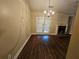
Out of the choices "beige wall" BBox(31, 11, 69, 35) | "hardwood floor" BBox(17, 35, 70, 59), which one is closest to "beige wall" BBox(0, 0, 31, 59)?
"hardwood floor" BBox(17, 35, 70, 59)

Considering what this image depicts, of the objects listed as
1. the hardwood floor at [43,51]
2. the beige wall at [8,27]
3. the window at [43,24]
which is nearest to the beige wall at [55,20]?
the window at [43,24]

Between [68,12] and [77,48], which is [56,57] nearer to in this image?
[77,48]

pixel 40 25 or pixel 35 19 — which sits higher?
pixel 35 19

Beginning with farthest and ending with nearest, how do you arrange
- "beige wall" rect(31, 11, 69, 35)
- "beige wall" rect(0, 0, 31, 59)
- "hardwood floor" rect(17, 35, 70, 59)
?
"beige wall" rect(31, 11, 69, 35), "hardwood floor" rect(17, 35, 70, 59), "beige wall" rect(0, 0, 31, 59)

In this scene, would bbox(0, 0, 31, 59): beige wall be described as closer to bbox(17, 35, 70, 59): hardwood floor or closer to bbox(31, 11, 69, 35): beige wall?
bbox(17, 35, 70, 59): hardwood floor

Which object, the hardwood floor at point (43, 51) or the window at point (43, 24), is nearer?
the hardwood floor at point (43, 51)

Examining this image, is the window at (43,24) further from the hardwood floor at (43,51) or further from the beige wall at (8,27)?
the beige wall at (8,27)

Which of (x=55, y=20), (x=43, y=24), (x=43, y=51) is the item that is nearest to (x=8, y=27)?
(x=43, y=51)

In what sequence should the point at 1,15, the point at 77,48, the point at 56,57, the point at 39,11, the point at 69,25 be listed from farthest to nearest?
the point at 69,25 → the point at 39,11 → the point at 56,57 → the point at 1,15 → the point at 77,48

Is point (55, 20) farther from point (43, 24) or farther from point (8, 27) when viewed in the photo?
point (8, 27)

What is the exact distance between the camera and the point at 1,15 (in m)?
1.99

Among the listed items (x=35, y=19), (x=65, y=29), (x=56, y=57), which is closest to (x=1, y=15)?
(x=56, y=57)

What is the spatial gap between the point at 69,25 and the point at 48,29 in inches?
92.2

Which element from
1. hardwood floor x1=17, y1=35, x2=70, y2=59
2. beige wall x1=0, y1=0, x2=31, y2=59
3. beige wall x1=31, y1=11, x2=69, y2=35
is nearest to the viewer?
beige wall x1=0, y1=0, x2=31, y2=59
